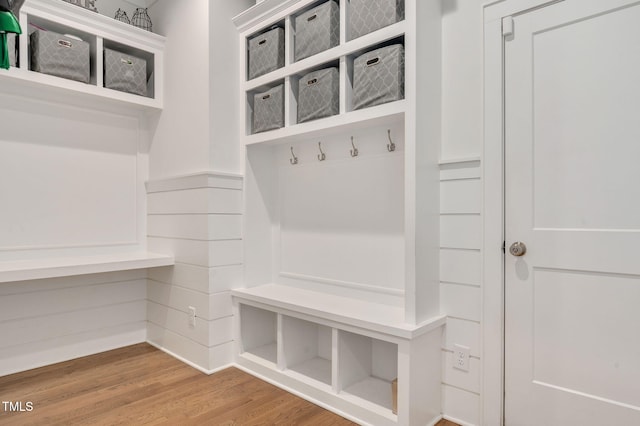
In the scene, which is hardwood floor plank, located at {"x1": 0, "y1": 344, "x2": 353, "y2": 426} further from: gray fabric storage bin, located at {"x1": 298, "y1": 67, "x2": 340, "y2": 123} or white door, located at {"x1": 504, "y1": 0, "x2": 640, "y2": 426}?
gray fabric storage bin, located at {"x1": 298, "y1": 67, "x2": 340, "y2": 123}

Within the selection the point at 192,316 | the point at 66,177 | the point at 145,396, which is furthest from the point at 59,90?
the point at 145,396

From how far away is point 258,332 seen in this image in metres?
2.79

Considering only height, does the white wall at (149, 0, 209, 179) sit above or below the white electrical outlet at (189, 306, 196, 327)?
above

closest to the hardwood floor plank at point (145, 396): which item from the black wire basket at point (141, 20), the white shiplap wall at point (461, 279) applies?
the white shiplap wall at point (461, 279)

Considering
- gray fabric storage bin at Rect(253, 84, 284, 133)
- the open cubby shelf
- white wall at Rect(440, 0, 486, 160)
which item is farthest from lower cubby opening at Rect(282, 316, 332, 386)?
white wall at Rect(440, 0, 486, 160)

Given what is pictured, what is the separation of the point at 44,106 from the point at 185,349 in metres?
1.94

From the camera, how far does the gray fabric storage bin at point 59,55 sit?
2428 millimetres

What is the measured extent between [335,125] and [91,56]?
6.26 ft

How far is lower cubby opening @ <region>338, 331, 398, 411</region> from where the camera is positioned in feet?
6.81

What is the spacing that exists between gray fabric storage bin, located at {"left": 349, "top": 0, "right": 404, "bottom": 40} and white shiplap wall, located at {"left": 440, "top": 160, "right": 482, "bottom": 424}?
2.57 ft

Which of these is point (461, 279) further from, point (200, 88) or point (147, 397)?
point (200, 88)

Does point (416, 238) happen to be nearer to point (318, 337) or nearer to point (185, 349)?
point (318, 337)

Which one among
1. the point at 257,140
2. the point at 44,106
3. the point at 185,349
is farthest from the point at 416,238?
the point at 44,106

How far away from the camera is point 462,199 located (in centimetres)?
195
